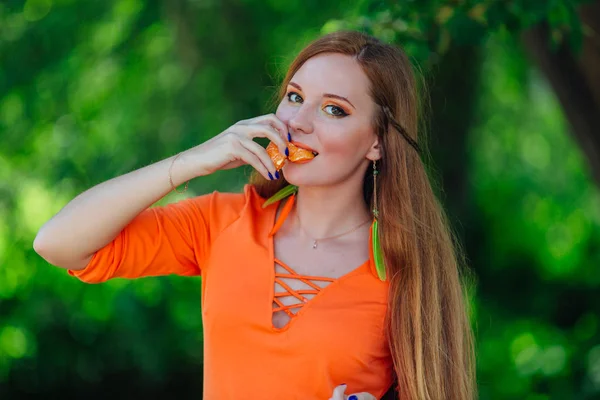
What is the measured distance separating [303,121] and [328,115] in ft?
0.28

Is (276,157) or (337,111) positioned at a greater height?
(337,111)

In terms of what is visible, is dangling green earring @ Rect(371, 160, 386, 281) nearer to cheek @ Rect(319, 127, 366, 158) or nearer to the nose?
cheek @ Rect(319, 127, 366, 158)

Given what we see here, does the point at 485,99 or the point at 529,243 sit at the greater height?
the point at 485,99

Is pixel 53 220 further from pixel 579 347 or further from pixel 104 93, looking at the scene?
pixel 579 347

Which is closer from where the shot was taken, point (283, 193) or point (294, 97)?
point (294, 97)

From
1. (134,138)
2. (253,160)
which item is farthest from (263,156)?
(134,138)

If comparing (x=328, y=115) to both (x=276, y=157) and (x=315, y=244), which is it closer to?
(x=276, y=157)

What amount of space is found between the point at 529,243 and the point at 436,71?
12.3ft

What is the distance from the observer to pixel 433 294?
244cm

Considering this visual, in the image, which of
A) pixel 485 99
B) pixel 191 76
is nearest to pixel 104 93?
pixel 191 76

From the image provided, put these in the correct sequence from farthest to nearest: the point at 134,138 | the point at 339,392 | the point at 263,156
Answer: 1. the point at 134,138
2. the point at 263,156
3. the point at 339,392

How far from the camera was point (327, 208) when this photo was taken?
2.50 metres

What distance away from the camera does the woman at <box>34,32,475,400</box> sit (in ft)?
7.34

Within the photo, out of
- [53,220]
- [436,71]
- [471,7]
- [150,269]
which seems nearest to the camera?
[53,220]
